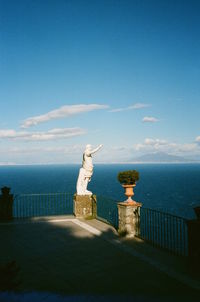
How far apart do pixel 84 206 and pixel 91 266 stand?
7156mm

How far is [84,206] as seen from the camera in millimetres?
15102

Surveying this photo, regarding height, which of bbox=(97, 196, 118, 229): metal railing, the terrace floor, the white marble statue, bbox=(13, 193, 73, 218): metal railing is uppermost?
the white marble statue

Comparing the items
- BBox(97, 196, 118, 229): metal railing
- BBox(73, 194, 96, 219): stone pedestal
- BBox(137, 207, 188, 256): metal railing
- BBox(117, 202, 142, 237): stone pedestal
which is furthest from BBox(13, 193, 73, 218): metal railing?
BBox(117, 202, 142, 237): stone pedestal

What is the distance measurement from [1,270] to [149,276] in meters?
4.46

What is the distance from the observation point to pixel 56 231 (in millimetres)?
12148

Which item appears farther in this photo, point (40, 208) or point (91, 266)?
point (40, 208)

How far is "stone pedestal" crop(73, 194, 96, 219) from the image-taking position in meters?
15.0

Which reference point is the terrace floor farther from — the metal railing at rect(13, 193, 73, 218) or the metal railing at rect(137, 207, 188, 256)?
the metal railing at rect(13, 193, 73, 218)

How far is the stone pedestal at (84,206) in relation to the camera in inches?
591

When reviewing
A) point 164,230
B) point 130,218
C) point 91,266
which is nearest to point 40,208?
point 164,230

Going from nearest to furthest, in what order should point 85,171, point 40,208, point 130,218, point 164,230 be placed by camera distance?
point 130,218
point 164,230
point 85,171
point 40,208

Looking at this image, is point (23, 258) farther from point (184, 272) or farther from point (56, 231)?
point (184, 272)

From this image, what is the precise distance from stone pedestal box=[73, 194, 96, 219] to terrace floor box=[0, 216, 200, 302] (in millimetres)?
2379

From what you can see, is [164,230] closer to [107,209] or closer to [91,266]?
[107,209]
